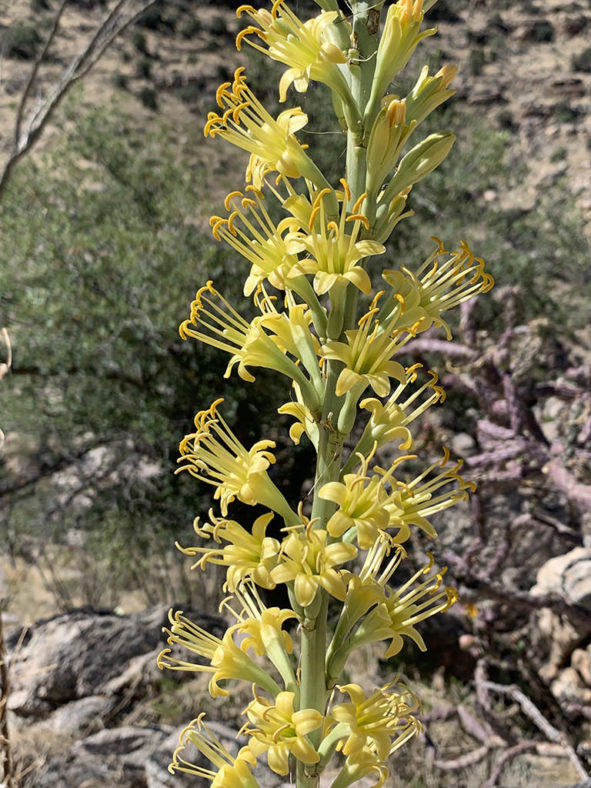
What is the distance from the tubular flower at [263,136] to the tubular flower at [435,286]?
359 millimetres

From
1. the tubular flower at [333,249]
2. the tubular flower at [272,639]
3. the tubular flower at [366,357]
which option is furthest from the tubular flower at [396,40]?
the tubular flower at [272,639]

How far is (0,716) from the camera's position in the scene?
5.65 feet

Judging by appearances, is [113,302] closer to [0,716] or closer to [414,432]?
[414,432]

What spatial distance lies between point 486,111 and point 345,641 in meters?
27.4

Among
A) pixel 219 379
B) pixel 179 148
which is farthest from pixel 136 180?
pixel 179 148

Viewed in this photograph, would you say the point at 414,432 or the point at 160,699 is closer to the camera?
the point at 160,699

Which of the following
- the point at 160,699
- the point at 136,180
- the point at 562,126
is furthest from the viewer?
the point at 562,126

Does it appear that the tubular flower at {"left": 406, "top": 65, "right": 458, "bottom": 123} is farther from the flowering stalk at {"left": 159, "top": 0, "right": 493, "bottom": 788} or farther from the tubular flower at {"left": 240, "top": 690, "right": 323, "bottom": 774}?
the tubular flower at {"left": 240, "top": 690, "right": 323, "bottom": 774}

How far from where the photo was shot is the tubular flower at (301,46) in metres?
1.47

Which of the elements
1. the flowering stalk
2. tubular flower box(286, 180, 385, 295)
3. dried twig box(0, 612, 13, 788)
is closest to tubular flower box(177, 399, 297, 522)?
the flowering stalk

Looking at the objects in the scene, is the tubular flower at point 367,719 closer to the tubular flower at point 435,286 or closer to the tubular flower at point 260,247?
the tubular flower at point 435,286

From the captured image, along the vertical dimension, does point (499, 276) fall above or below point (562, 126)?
below

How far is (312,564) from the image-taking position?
1465mm

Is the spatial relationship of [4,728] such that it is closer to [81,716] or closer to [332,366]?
[332,366]
